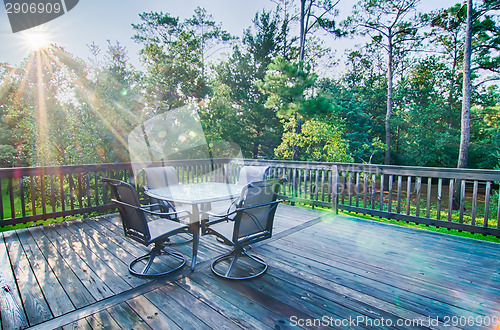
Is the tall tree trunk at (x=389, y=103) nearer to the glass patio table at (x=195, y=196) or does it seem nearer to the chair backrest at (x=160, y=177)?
the glass patio table at (x=195, y=196)

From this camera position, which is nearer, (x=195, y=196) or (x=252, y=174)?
A: (x=195, y=196)

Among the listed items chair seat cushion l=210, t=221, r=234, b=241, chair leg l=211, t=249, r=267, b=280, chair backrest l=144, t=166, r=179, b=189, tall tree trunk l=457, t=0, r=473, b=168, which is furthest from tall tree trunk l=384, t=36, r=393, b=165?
chair seat cushion l=210, t=221, r=234, b=241

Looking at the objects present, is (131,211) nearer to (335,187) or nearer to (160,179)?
(160,179)

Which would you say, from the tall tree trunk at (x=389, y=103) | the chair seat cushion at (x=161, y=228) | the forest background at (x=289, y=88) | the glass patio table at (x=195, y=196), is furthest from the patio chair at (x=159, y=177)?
the tall tree trunk at (x=389, y=103)

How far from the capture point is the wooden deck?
1.74 m

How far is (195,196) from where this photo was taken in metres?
2.87

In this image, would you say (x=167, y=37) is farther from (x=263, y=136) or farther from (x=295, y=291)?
(x=295, y=291)

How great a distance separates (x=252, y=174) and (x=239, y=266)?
152 centimetres

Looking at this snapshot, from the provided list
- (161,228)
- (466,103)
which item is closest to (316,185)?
(161,228)

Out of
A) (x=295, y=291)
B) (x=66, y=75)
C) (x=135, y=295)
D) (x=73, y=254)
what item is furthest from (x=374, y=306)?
(x=66, y=75)

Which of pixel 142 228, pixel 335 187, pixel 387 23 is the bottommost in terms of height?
pixel 335 187

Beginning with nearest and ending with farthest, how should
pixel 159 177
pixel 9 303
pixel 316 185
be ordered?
1. pixel 9 303
2. pixel 159 177
3. pixel 316 185

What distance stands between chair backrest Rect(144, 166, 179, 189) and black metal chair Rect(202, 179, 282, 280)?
119 centimetres

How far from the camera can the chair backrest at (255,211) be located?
2119 mm
